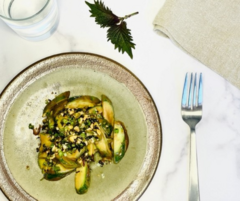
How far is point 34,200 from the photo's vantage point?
2.83 ft

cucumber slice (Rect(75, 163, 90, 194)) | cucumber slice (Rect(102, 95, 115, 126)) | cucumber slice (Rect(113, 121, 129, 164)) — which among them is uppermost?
cucumber slice (Rect(102, 95, 115, 126))

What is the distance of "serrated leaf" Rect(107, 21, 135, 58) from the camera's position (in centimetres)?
89

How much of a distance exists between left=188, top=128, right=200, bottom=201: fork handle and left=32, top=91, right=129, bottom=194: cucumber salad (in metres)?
0.18

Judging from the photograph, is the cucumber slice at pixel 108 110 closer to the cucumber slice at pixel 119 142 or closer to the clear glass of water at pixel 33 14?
the cucumber slice at pixel 119 142

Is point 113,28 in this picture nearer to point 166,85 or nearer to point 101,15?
point 101,15

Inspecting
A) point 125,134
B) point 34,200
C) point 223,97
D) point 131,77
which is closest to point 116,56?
point 131,77

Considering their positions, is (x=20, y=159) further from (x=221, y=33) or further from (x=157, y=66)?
(x=221, y=33)

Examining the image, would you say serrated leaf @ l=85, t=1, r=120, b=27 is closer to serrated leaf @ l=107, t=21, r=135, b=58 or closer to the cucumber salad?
serrated leaf @ l=107, t=21, r=135, b=58

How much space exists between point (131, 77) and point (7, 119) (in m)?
0.36

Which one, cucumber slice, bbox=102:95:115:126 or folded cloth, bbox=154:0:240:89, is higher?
folded cloth, bbox=154:0:240:89

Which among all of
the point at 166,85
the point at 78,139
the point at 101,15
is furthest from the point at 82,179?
the point at 101,15

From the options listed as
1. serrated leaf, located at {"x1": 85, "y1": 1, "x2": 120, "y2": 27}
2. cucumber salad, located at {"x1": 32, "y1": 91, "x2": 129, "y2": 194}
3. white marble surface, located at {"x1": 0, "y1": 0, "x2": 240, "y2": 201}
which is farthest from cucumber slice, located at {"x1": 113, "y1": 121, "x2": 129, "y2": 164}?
Result: serrated leaf, located at {"x1": 85, "y1": 1, "x2": 120, "y2": 27}

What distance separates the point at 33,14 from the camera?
2.86 feet

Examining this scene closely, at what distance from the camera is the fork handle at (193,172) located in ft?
2.87
